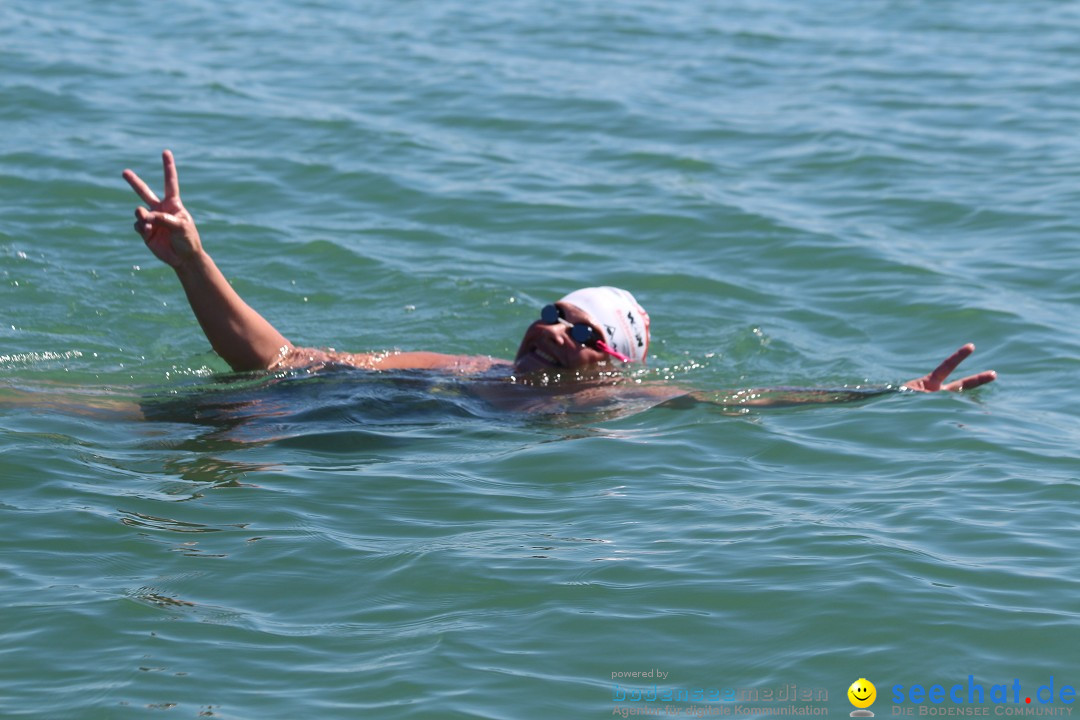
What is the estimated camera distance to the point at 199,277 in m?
7.62

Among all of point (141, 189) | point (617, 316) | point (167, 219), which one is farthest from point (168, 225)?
point (617, 316)

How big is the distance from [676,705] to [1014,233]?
795cm

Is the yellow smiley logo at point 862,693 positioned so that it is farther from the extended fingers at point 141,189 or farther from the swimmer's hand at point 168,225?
the extended fingers at point 141,189

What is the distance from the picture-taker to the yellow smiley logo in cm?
511

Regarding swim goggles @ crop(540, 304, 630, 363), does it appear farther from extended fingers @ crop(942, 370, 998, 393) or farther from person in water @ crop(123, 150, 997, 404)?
extended fingers @ crop(942, 370, 998, 393)

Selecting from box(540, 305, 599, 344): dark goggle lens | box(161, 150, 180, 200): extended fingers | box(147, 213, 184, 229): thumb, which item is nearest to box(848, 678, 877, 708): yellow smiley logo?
box(540, 305, 599, 344): dark goggle lens

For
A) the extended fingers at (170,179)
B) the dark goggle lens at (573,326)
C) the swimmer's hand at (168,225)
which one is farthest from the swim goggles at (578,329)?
the extended fingers at (170,179)

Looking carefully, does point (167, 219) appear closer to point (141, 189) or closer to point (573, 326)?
point (141, 189)

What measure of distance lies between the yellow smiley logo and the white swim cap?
12.0 feet

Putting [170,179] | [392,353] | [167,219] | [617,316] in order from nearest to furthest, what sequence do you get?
[167,219]
[170,179]
[617,316]
[392,353]

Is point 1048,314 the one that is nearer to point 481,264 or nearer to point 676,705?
point 481,264

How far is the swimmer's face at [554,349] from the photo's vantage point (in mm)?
8383

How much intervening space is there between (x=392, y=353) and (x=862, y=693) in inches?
169

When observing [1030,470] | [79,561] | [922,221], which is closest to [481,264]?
[922,221]
